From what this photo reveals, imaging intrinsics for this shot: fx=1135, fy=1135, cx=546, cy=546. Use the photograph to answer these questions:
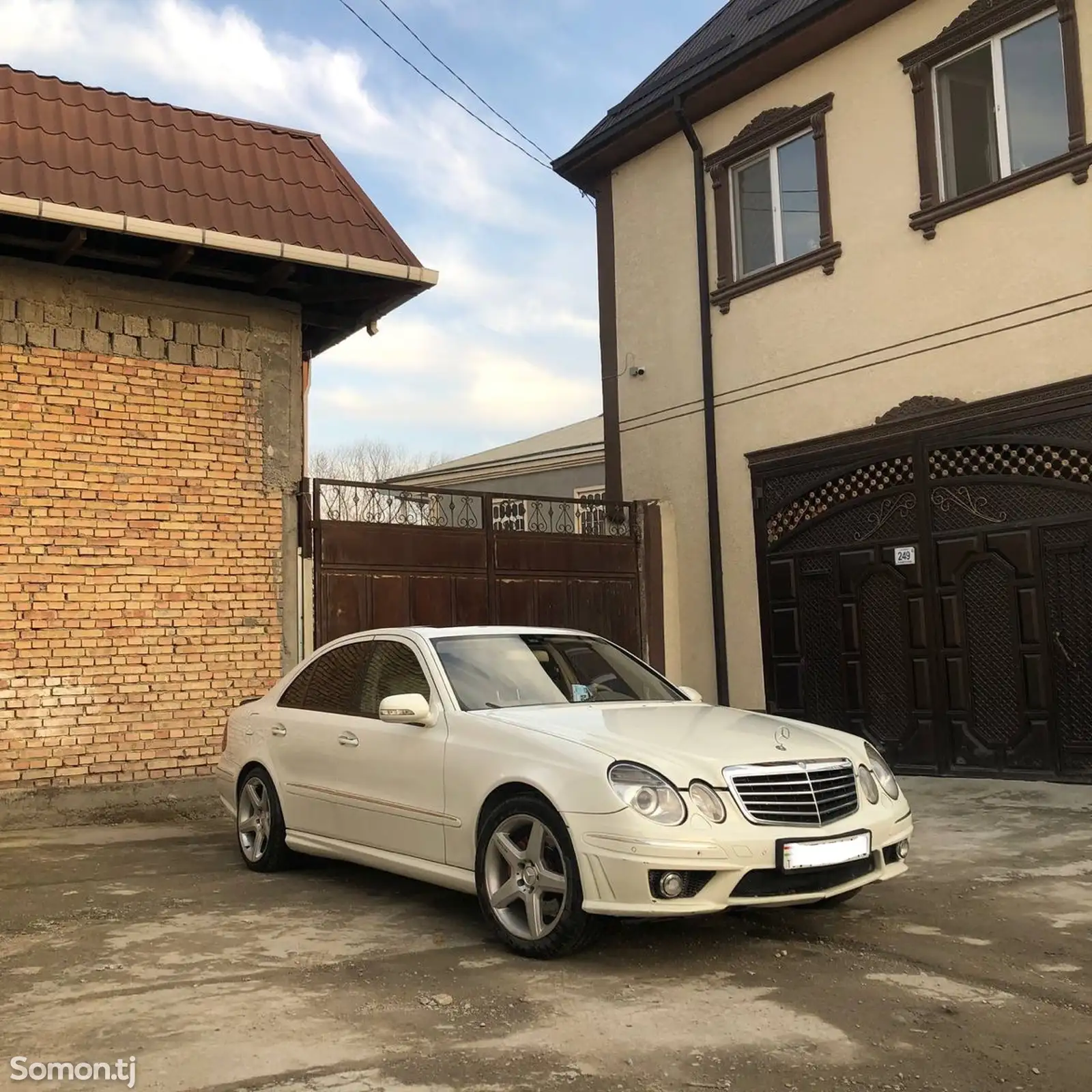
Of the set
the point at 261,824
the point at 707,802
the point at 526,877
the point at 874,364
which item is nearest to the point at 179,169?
the point at 261,824

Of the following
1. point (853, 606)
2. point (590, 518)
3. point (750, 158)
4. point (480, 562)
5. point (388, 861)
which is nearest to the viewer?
point (388, 861)

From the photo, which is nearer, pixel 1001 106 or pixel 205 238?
pixel 205 238

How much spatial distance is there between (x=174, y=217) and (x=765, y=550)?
635 cm

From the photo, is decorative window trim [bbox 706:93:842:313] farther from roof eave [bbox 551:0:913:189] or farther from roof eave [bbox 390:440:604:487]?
roof eave [bbox 390:440:604:487]

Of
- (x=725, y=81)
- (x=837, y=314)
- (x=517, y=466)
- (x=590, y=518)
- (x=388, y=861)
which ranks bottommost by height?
(x=388, y=861)

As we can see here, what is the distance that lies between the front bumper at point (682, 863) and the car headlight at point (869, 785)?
622mm

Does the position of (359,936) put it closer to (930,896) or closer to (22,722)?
(930,896)

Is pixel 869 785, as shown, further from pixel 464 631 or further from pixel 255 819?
pixel 255 819

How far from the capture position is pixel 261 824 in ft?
21.7

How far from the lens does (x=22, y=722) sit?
8414mm

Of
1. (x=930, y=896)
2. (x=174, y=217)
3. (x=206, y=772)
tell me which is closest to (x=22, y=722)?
(x=206, y=772)

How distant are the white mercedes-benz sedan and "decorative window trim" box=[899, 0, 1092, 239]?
566 centimetres

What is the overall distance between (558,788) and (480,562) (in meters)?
6.34

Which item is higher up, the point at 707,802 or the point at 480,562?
the point at 480,562
